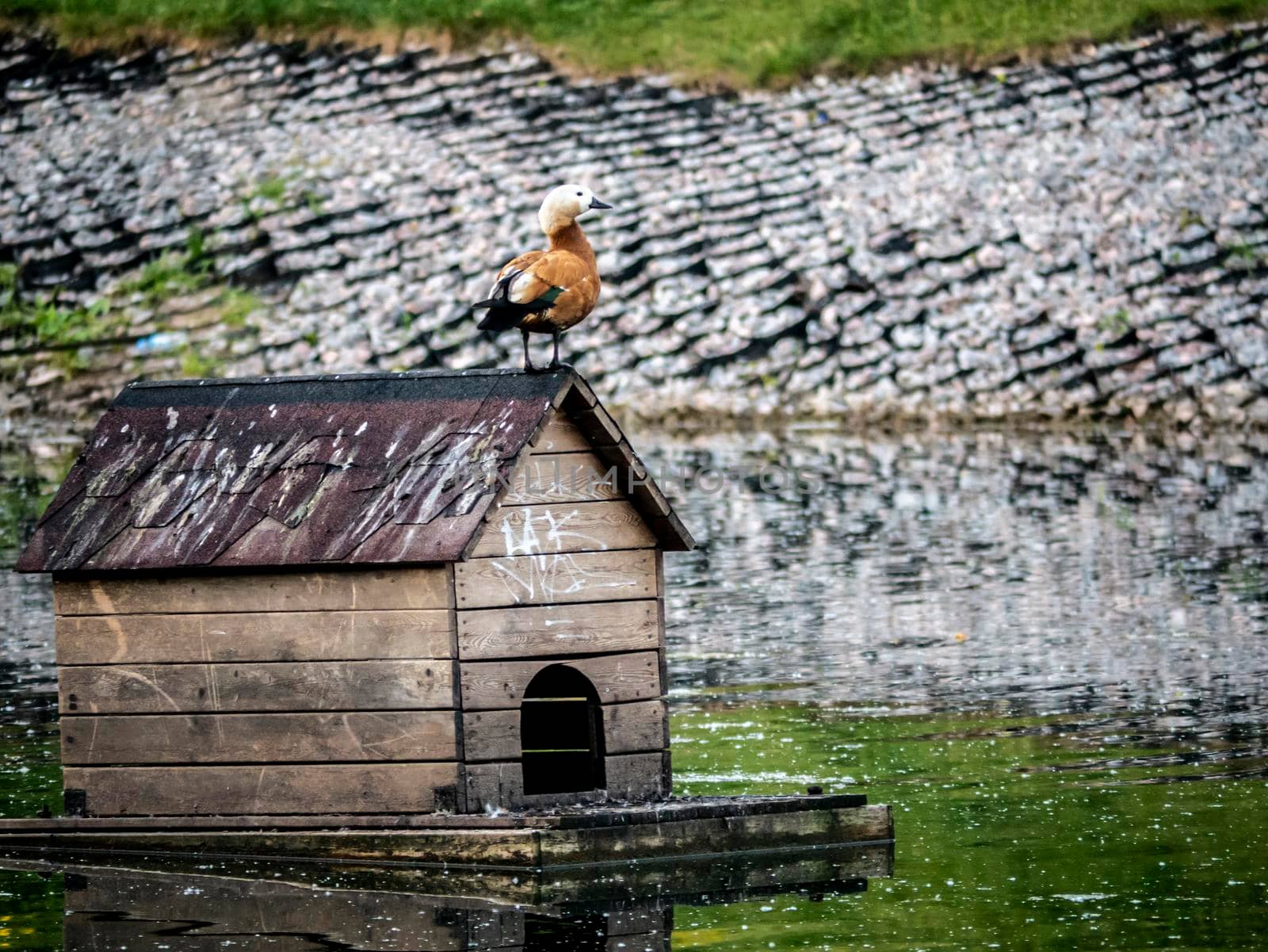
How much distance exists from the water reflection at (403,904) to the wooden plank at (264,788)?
0.29 m

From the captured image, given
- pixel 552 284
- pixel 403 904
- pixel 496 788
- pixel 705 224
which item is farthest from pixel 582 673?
pixel 705 224

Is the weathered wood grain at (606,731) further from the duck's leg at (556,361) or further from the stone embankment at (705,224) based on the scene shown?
the stone embankment at (705,224)

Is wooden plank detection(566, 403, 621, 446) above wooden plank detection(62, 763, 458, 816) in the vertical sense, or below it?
above

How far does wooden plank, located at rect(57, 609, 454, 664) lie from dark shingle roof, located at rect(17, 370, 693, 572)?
0.24 meters

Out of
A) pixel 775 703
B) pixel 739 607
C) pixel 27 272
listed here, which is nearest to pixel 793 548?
pixel 739 607

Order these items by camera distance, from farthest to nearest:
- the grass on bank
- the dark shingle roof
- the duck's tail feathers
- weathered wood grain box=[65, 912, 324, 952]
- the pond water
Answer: the grass on bank
the duck's tail feathers
the dark shingle roof
the pond water
weathered wood grain box=[65, 912, 324, 952]

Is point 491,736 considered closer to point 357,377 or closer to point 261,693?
point 261,693

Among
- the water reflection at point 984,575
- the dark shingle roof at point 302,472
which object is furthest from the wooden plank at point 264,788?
the water reflection at point 984,575

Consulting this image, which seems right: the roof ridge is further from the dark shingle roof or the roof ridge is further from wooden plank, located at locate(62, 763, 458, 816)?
wooden plank, located at locate(62, 763, 458, 816)

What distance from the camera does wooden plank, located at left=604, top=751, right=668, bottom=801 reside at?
9336 mm

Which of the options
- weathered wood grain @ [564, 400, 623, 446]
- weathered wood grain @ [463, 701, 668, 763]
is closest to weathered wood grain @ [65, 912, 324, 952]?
weathered wood grain @ [463, 701, 668, 763]

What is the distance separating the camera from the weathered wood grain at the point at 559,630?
29.5 feet

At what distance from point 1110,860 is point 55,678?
23.2 feet

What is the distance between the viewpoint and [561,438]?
366 inches
